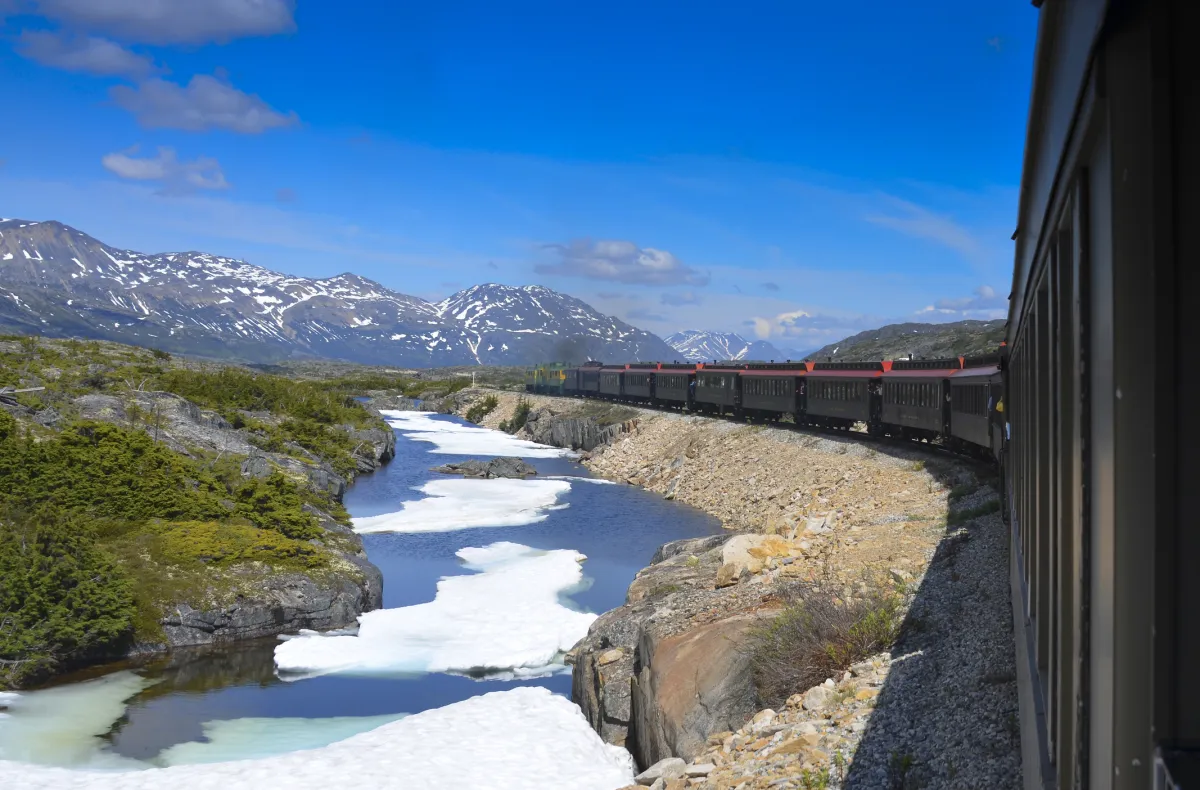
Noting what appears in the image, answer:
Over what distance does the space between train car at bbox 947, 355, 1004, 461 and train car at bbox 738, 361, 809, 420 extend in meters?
13.3

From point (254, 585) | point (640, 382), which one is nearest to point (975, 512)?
point (254, 585)

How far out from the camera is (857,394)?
33.9 m

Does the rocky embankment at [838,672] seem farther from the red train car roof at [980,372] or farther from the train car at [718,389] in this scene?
the train car at [718,389]

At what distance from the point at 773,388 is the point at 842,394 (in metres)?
7.02

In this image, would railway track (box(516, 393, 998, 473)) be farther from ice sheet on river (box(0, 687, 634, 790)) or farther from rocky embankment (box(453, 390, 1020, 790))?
ice sheet on river (box(0, 687, 634, 790))

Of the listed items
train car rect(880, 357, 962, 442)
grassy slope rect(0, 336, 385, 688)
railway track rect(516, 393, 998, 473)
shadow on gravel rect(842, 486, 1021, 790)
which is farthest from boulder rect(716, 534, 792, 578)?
train car rect(880, 357, 962, 442)

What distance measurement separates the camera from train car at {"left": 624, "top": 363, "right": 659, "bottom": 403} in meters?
61.7

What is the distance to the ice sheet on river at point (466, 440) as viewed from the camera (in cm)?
5925

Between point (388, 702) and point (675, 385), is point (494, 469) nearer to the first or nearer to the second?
point (675, 385)

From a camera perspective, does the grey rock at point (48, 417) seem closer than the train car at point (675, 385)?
Yes

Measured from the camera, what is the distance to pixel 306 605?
761 inches

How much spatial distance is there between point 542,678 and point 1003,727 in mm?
10151

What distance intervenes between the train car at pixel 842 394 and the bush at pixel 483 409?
178 feet

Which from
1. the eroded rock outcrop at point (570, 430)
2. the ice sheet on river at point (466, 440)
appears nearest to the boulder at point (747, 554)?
the eroded rock outcrop at point (570, 430)
